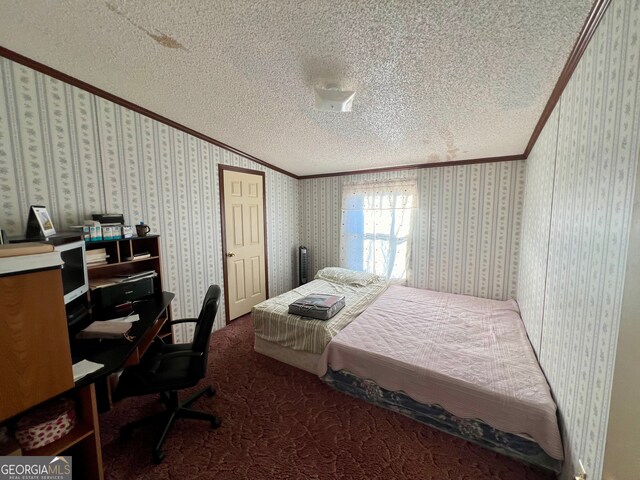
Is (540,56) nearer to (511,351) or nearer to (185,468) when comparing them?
(511,351)

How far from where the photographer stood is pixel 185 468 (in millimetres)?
1415

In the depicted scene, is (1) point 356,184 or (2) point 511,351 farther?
(1) point 356,184

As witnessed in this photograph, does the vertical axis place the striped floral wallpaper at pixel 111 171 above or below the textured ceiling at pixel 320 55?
below

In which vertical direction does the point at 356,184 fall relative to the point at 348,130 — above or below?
below

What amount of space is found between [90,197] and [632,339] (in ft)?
10.4

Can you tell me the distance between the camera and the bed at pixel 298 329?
2139mm

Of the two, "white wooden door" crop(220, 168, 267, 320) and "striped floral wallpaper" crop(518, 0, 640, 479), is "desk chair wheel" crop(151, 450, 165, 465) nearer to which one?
"white wooden door" crop(220, 168, 267, 320)

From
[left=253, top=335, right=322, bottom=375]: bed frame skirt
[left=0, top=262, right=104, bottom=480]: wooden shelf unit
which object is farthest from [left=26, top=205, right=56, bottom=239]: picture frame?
[left=253, top=335, right=322, bottom=375]: bed frame skirt

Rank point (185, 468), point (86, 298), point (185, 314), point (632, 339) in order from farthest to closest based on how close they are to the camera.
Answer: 1. point (185, 314)
2. point (86, 298)
3. point (185, 468)
4. point (632, 339)

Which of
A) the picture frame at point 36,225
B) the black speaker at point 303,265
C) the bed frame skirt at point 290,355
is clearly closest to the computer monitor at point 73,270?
the picture frame at point 36,225

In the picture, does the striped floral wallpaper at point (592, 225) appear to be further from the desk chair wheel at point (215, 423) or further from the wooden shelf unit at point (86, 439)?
the wooden shelf unit at point (86, 439)

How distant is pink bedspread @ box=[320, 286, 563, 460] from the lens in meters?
1.39

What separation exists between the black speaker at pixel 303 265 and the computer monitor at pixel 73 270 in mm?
2813

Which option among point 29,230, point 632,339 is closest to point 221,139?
point 29,230
